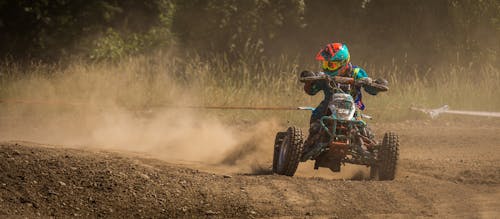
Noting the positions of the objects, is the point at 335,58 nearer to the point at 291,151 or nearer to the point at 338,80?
the point at 338,80

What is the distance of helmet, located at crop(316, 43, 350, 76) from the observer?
11945mm

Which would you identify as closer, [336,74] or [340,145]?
[340,145]

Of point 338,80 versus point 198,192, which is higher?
point 338,80

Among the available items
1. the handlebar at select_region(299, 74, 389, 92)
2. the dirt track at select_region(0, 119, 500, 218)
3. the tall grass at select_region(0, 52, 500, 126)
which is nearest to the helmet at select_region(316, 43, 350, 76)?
the handlebar at select_region(299, 74, 389, 92)

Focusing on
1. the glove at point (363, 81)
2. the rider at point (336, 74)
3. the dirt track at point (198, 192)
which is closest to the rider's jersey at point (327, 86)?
the rider at point (336, 74)

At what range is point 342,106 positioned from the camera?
36.4 feet

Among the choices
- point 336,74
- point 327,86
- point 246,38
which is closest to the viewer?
point 327,86

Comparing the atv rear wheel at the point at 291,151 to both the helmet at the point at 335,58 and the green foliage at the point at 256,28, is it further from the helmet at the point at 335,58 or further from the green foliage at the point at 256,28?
the green foliage at the point at 256,28

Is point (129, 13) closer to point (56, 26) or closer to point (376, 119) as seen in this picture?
point (56, 26)

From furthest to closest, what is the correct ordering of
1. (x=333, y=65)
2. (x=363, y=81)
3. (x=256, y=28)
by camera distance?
1. (x=256, y=28)
2. (x=333, y=65)
3. (x=363, y=81)

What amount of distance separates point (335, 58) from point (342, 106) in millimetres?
1065

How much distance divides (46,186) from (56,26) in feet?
51.2

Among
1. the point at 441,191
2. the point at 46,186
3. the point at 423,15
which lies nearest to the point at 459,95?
the point at 423,15

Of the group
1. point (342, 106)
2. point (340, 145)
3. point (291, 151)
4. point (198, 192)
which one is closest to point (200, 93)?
point (342, 106)
